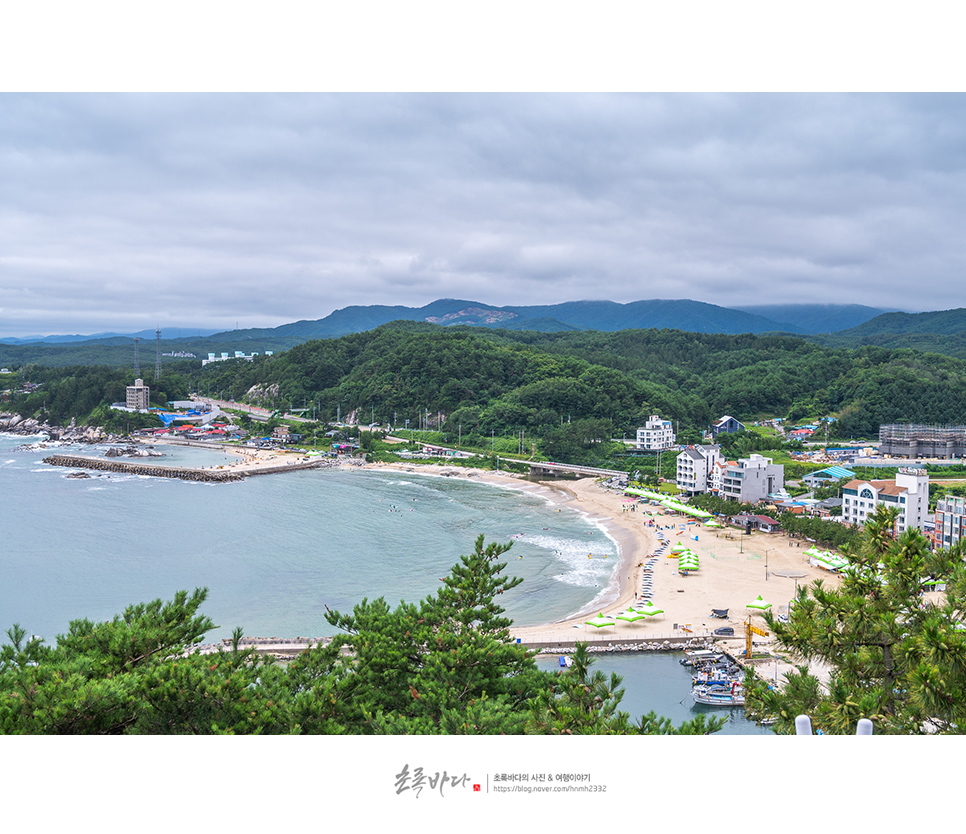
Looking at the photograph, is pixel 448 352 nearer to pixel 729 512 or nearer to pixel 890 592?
pixel 729 512

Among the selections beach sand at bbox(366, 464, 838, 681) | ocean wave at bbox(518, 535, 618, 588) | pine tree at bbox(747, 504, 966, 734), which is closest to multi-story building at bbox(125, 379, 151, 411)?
beach sand at bbox(366, 464, 838, 681)

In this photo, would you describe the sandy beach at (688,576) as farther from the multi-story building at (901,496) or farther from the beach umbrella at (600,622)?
the multi-story building at (901,496)

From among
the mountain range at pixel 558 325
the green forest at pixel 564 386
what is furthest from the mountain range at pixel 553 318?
the green forest at pixel 564 386

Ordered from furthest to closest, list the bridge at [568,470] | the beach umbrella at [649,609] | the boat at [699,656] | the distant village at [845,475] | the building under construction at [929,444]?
the bridge at [568,470]
the building under construction at [929,444]
the distant village at [845,475]
the beach umbrella at [649,609]
the boat at [699,656]

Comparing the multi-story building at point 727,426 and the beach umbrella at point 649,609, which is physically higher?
the multi-story building at point 727,426

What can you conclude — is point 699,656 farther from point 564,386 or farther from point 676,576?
point 564,386

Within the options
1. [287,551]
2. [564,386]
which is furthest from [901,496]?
[564,386]

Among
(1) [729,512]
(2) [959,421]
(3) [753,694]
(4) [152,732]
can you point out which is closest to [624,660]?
(3) [753,694]
